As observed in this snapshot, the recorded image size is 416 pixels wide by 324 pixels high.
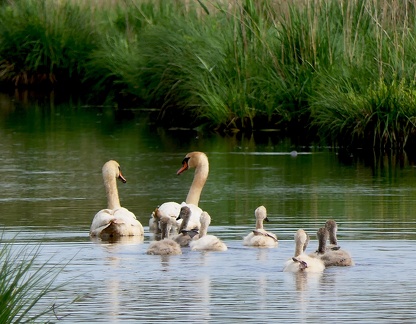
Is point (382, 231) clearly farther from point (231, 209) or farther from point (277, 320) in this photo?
point (277, 320)

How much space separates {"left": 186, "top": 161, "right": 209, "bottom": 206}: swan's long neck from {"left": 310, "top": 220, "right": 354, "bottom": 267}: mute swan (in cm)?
318

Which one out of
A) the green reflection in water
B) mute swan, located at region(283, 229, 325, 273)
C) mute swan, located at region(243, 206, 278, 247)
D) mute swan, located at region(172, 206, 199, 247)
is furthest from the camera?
the green reflection in water

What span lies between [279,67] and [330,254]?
11.7 m

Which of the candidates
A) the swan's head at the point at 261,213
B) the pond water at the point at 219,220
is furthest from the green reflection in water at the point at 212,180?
the swan's head at the point at 261,213

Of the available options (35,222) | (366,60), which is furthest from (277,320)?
(366,60)

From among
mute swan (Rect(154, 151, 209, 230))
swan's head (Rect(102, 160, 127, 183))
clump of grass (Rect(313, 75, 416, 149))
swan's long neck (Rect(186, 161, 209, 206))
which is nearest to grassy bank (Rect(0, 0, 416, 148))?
clump of grass (Rect(313, 75, 416, 149))

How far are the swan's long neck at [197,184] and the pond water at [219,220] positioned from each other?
0.31 meters

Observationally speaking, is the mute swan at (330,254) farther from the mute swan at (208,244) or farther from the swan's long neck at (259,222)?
the swan's long neck at (259,222)

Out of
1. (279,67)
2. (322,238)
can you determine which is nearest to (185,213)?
(322,238)

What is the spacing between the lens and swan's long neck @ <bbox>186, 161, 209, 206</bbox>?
1467cm

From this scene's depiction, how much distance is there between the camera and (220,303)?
9703 millimetres

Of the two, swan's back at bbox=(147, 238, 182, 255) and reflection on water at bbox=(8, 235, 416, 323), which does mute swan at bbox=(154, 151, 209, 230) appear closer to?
reflection on water at bbox=(8, 235, 416, 323)

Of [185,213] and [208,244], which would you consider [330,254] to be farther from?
[185,213]

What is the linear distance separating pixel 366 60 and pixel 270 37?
2756mm
